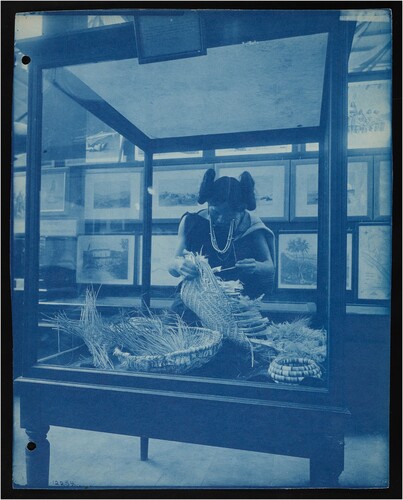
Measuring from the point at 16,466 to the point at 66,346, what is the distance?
44 cm

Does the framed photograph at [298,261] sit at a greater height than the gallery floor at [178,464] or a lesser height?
greater

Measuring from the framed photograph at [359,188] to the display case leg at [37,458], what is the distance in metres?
1.23

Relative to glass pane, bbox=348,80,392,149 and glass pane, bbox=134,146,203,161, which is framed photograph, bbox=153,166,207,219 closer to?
glass pane, bbox=134,146,203,161

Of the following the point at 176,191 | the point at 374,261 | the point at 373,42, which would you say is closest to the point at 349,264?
the point at 374,261

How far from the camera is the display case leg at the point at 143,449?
137 centimetres

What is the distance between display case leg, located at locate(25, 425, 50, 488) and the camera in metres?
1.41

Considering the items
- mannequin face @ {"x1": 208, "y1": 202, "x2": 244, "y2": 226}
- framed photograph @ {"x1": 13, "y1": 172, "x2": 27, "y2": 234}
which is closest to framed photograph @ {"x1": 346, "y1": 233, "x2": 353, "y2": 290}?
mannequin face @ {"x1": 208, "y1": 202, "x2": 244, "y2": 226}

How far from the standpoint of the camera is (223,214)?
1.35 meters

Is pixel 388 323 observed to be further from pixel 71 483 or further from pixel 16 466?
pixel 16 466

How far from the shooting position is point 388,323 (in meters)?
1.34

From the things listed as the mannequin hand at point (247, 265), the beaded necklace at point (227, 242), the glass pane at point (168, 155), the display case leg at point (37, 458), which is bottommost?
the display case leg at point (37, 458)

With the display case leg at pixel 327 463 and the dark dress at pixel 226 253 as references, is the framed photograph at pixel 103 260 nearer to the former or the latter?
the dark dress at pixel 226 253

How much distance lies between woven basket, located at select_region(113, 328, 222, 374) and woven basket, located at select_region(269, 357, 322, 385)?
0.62 feet

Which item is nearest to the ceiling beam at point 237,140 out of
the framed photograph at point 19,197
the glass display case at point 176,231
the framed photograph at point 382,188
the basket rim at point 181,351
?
the glass display case at point 176,231
